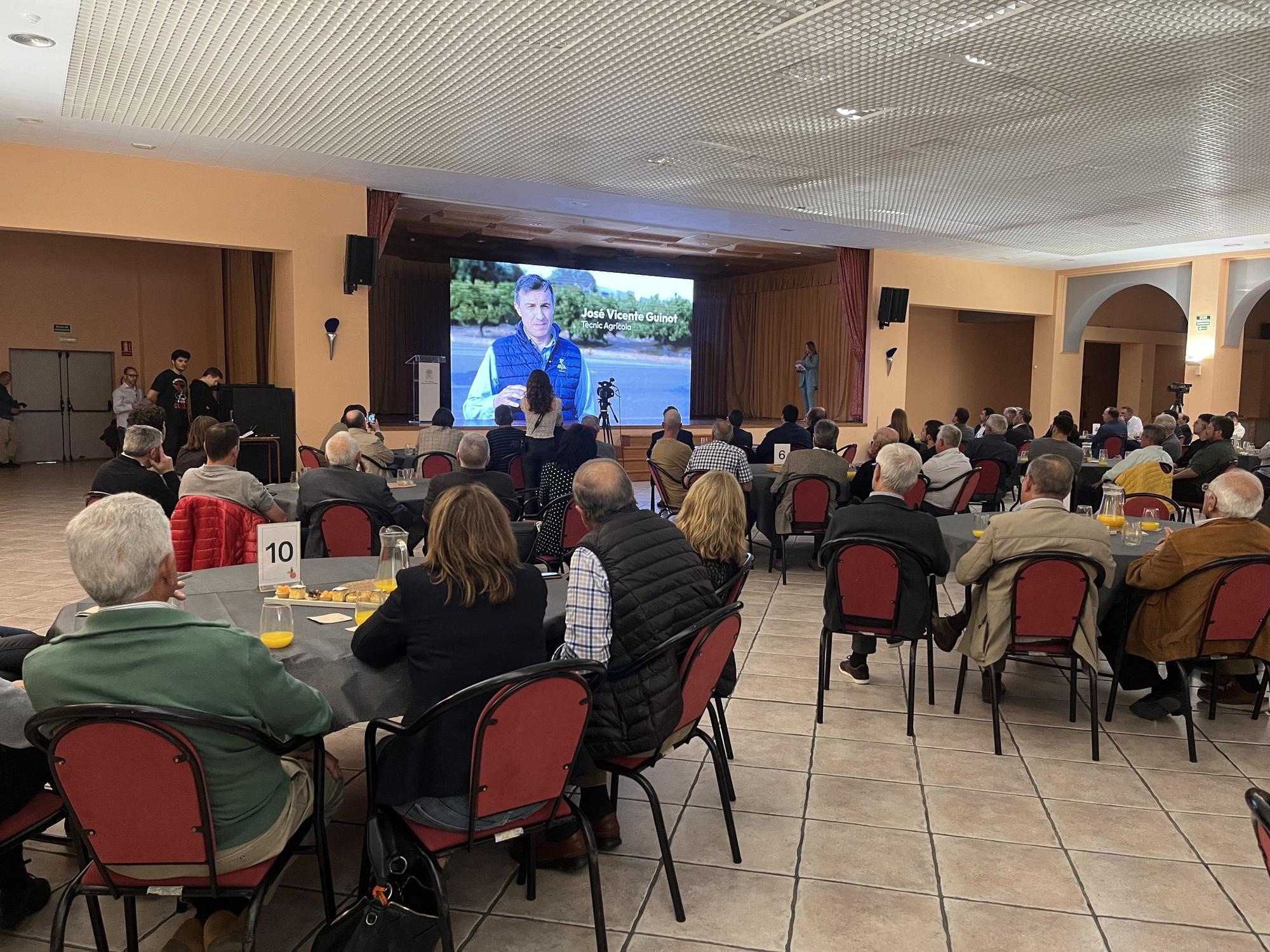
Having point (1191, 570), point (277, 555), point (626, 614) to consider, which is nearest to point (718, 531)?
point (626, 614)

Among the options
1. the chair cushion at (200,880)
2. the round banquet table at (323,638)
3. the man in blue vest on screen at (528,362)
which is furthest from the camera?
the man in blue vest on screen at (528,362)

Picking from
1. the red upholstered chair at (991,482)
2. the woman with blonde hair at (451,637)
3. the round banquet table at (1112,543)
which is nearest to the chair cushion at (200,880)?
the woman with blonde hair at (451,637)

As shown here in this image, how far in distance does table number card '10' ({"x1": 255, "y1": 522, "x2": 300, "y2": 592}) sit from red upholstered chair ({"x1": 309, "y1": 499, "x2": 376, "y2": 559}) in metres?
1.36

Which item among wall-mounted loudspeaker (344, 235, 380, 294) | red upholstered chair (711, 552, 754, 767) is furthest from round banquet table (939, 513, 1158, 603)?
wall-mounted loudspeaker (344, 235, 380, 294)

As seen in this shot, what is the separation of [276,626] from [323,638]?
13 cm

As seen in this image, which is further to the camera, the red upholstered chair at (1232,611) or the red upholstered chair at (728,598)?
the red upholstered chair at (1232,611)

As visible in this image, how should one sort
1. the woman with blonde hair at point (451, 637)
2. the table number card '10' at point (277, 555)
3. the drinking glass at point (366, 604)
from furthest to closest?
the table number card '10' at point (277, 555)
the drinking glass at point (366, 604)
the woman with blonde hair at point (451, 637)

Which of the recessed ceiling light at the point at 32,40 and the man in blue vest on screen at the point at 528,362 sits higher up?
the recessed ceiling light at the point at 32,40

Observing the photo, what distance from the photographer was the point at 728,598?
126 inches

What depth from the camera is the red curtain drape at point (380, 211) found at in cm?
1016

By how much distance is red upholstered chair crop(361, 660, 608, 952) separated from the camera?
1.98 m

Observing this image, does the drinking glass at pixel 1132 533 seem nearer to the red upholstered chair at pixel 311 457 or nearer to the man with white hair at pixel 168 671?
the man with white hair at pixel 168 671

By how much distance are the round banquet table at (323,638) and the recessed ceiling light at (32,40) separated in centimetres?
419

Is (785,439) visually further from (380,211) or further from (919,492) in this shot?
(380,211)
